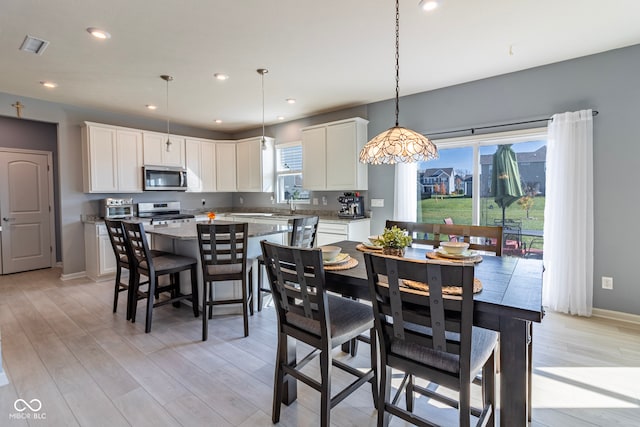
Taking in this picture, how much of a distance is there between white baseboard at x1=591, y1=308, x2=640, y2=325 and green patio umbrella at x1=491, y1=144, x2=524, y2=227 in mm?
1364

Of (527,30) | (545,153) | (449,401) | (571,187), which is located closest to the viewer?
(449,401)

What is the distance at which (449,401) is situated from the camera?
1.59m

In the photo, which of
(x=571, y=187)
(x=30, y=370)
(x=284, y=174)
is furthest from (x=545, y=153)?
(x=30, y=370)

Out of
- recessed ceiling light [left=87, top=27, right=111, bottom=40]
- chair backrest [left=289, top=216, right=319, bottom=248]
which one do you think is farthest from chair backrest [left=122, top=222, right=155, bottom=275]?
recessed ceiling light [left=87, top=27, right=111, bottom=40]

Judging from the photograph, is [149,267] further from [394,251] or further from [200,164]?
[200,164]

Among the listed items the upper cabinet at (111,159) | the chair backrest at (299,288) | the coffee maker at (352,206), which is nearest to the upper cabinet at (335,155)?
the coffee maker at (352,206)

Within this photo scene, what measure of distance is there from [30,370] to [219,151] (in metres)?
4.75

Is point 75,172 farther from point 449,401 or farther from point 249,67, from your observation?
point 449,401

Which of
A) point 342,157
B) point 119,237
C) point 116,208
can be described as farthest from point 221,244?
point 116,208

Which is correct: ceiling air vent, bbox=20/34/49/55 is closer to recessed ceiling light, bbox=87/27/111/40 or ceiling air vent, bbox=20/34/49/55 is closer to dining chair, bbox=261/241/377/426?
recessed ceiling light, bbox=87/27/111/40

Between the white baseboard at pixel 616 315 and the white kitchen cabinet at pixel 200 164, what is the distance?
6.07 metres

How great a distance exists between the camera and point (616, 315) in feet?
10.2

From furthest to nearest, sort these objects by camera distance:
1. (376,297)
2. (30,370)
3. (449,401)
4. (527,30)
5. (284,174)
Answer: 1. (284,174)
2. (527,30)
3. (30,370)
4. (449,401)
5. (376,297)

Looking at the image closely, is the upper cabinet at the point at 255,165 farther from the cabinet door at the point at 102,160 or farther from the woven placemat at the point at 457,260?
the woven placemat at the point at 457,260
